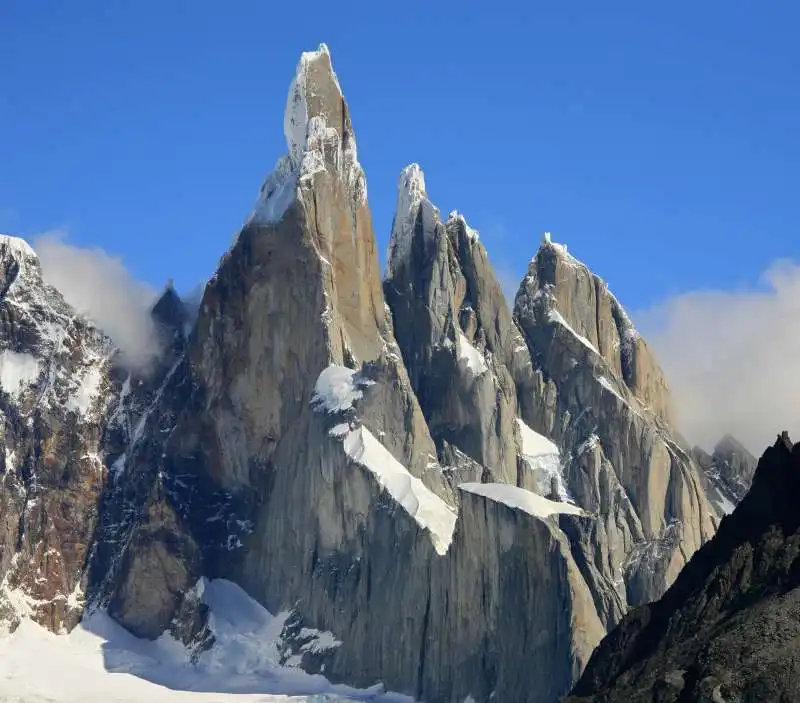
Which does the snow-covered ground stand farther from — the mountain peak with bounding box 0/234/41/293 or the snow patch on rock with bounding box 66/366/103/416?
the mountain peak with bounding box 0/234/41/293

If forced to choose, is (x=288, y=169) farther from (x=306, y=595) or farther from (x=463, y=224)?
(x=306, y=595)

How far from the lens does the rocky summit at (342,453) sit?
160 metres

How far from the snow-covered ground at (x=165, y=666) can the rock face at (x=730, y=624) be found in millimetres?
65121

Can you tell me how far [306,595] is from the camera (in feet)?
551

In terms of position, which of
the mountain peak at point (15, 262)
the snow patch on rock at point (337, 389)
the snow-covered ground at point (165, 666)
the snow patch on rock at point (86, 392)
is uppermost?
the mountain peak at point (15, 262)

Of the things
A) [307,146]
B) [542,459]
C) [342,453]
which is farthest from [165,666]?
[307,146]

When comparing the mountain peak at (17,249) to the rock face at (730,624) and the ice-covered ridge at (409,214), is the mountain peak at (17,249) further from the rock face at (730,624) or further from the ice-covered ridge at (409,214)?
the rock face at (730,624)

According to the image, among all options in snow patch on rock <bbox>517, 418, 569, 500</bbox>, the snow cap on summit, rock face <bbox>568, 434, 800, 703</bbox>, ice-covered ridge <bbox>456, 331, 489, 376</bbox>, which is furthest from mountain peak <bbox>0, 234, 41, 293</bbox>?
rock face <bbox>568, 434, 800, 703</bbox>

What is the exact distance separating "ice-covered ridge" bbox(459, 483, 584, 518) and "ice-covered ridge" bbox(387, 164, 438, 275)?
3009 cm

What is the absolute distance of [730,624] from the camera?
84.6 metres

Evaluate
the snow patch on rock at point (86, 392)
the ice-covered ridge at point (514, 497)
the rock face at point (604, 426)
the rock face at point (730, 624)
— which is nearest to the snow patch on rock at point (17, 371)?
the snow patch on rock at point (86, 392)

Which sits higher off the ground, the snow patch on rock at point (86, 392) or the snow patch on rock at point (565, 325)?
the snow patch on rock at point (565, 325)

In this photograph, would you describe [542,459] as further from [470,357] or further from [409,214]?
[409,214]

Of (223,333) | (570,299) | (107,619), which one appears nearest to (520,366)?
(570,299)
